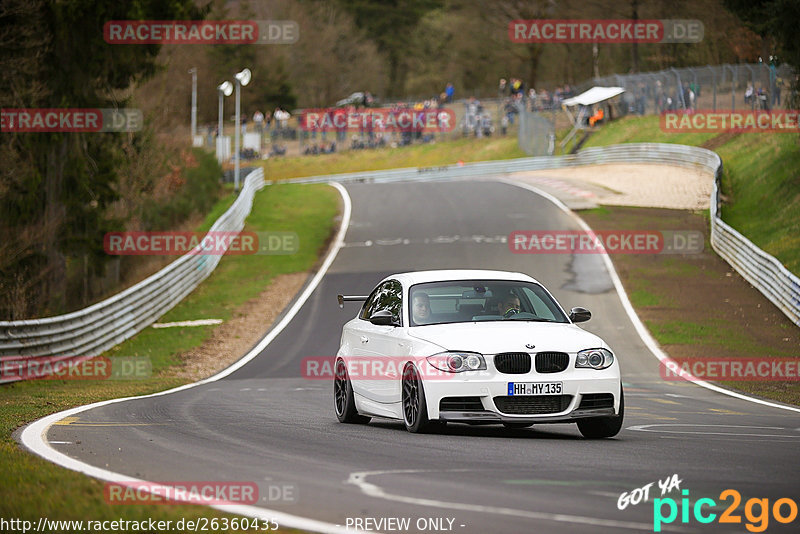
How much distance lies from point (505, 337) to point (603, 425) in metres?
1.24

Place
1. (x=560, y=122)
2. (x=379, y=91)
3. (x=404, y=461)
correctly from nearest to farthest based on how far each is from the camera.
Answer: (x=404, y=461) < (x=560, y=122) < (x=379, y=91)

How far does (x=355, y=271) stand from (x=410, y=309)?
24937 millimetres

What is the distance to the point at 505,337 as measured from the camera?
34.9 feet

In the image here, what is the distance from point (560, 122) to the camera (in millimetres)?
79812

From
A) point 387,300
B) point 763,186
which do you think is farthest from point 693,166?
point 387,300

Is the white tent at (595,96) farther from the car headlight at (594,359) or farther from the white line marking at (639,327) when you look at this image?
the car headlight at (594,359)

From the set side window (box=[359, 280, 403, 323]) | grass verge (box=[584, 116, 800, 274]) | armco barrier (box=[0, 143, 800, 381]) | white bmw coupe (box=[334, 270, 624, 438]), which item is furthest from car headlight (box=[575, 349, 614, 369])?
grass verge (box=[584, 116, 800, 274])

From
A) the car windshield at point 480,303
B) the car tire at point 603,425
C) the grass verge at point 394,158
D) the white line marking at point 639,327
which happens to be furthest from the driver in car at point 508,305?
the grass verge at point 394,158

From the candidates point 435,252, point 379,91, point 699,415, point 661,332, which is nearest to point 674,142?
point 435,252

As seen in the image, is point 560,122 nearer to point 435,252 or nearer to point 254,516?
point 435,252

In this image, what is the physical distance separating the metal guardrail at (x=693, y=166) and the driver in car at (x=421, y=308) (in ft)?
53.7

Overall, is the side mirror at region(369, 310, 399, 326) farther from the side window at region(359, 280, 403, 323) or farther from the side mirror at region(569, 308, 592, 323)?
the side mirror at region(569, 308, 592, 323)

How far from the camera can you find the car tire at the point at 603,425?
10734mm

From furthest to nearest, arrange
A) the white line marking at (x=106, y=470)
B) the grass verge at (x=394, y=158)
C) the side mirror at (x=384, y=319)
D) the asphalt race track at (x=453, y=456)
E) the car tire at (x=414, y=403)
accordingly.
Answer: the grass verge at (x=394, y=158) → the side mirror at (x=384, y=319) → the car tire at (x=414, y=403) → the asphalt race track at (x=453, y=456) → the white line marking at (x=106, y=470)
